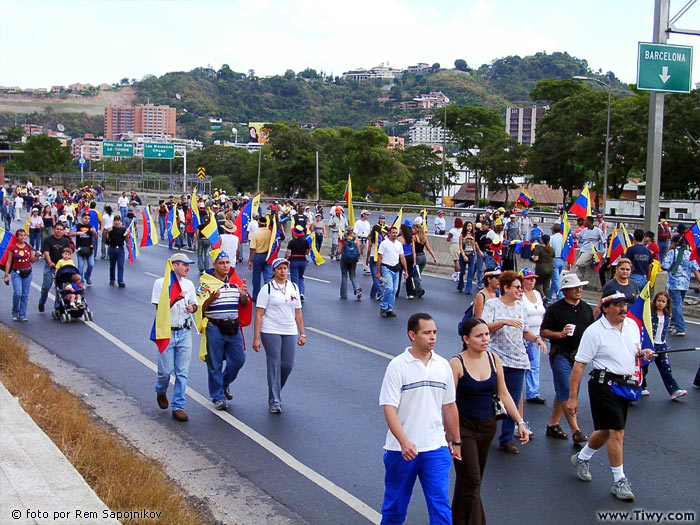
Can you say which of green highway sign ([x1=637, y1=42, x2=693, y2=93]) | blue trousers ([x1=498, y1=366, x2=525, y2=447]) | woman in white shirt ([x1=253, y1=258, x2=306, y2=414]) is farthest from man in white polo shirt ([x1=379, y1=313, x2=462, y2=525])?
green highway sign ([x1=637, y1=42, x2=693, y2=93])

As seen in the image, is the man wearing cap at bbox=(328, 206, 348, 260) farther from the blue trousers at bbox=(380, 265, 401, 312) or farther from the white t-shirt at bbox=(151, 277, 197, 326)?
the white t-shirt at bbox=(151, 277, 197, 326)

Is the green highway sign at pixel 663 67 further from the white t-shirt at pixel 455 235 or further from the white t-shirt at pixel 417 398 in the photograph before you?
the white t-shirt at pixel 417 398

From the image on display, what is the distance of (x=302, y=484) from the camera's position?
712 cm

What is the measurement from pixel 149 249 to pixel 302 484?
23505 mm

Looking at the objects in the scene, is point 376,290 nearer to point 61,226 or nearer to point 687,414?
point 61,226

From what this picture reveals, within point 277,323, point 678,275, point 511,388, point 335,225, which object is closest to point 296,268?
point 678,275

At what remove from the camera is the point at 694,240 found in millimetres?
15328

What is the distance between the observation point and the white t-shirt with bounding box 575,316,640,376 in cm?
680

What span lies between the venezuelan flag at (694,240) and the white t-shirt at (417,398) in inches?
397

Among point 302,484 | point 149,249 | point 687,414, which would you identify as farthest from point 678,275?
point 149,249

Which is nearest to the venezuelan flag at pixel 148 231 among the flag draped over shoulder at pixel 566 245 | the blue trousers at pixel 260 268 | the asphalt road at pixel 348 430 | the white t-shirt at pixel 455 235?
the blue trousers at pixel 260 268

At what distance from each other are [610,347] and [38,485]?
4702 mm

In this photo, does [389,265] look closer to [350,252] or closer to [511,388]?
[350,252]

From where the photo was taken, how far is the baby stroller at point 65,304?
14.7 meters
